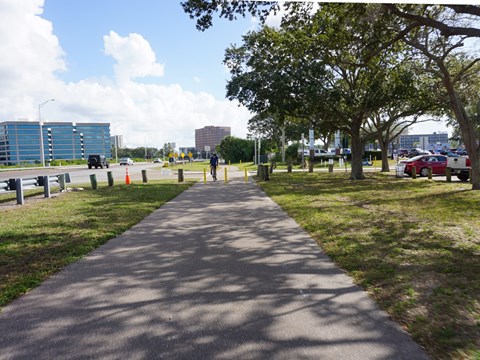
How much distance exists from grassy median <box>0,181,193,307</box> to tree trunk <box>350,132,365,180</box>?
569 inches

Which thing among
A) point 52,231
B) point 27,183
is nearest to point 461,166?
point 52,231

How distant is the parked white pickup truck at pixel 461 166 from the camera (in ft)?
68.6

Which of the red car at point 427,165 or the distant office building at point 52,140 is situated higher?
the distant office building at point 52,140

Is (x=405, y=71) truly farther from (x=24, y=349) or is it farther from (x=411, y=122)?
(x=24, y=349)

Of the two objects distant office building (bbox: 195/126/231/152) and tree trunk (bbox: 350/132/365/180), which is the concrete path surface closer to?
tree trunk (bbox: 350/132/365/180)

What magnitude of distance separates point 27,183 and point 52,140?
12431 cm

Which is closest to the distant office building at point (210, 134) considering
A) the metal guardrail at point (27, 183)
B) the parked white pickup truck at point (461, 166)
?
the parked white pickup truck at point (461, 166)

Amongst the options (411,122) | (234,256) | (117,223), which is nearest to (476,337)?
(234,256)

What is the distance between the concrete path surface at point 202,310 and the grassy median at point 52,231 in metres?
0.35

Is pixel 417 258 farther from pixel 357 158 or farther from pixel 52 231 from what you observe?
pixel 357 158

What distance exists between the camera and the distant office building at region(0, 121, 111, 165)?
4004 inches

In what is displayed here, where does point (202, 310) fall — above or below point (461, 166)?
below

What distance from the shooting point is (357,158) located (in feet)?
79.4

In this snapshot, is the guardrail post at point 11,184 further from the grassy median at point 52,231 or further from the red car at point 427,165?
the red car at point 427,165
